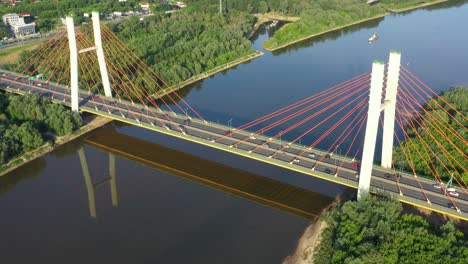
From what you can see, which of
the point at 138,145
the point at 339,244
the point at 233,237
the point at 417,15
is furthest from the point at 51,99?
the point at 417,15

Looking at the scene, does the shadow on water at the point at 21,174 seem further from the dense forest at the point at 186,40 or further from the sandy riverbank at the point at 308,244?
A: the sandy riverbank at the point at 308,244

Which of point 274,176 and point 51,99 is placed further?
point 51,99

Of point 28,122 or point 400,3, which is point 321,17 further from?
point 28,122

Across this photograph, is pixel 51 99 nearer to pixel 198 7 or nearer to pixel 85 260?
pixel 85 260

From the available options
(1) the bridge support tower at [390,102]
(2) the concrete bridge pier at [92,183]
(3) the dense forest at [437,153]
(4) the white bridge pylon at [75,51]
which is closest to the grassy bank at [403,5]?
(3) the dense forest at [437,153]

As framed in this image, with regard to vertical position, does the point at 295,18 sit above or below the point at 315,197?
above

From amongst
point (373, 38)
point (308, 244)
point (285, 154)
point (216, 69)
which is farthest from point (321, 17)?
point (308, 244)

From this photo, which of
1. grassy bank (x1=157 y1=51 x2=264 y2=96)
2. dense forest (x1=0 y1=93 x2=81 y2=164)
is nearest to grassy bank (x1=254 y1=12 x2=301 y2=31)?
grassy bank (x1=157 y1=51 x2=264 y2=96)
